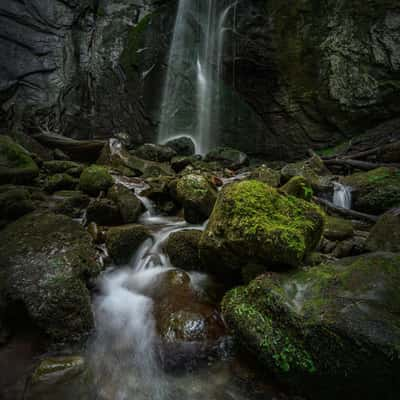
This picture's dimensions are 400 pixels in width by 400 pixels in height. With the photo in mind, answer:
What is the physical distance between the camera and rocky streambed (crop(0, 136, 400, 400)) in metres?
1.90

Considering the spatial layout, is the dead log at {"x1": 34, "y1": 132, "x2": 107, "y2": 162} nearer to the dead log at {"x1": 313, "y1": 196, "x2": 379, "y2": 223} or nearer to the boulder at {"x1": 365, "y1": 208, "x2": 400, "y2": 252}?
the dead log at {"x1": 313, "y1": 196, "x2": 379, "y2": 223}

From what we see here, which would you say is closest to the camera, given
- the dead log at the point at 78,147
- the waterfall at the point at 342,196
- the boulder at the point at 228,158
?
the waterfall at the point at 342,196

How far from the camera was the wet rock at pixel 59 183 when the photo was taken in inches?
240

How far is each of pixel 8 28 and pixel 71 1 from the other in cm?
394

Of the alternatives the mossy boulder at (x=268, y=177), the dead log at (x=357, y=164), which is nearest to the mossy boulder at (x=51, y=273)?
the mossy boulder at (x=268, y=177)

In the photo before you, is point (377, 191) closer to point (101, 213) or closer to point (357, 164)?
point (357, 164)

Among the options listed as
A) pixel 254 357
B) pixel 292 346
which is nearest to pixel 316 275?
pixel 292 346

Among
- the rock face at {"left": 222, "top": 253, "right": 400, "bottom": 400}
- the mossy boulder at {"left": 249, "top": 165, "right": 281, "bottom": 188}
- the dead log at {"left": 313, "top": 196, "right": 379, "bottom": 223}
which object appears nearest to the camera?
the rock face at {"left": 222, "top": 253, "right": 400, "bottom": 400}

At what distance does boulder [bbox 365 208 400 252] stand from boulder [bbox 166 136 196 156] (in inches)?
404

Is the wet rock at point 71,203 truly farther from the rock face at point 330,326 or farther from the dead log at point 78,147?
the dead log at point 78,147

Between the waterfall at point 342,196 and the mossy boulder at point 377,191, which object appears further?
the waterfall at point 342,196

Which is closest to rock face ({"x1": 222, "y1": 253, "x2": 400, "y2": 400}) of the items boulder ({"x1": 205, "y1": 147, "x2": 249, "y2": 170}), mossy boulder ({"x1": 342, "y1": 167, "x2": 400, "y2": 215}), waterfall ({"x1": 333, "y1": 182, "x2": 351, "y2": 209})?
mossy boulder ({"x1": 342, "y1": 167, "x2": 400, "y2": 215})

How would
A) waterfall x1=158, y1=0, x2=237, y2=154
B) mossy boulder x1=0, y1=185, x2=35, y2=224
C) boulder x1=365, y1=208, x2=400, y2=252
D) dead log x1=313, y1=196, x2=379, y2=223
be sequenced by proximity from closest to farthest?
boulder x1=365, y1=208, x2=400, y2=252
mossy boulder x1=0, y1=185, x2=35, y2=224
dead log x1=313, y1=196, x2=379, y2=223
waterfall x1=158, y1=0, x2=237, y2=154

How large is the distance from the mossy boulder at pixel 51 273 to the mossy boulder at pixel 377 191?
20.7ft
